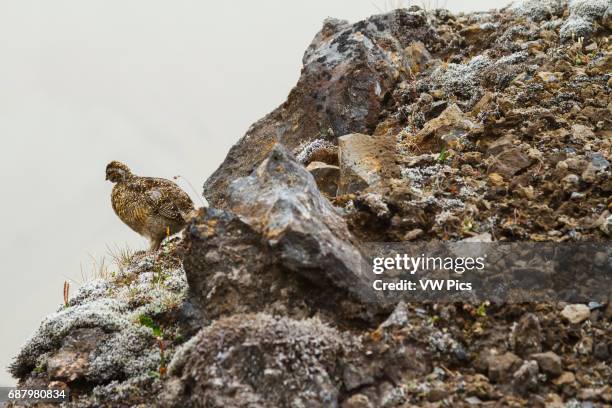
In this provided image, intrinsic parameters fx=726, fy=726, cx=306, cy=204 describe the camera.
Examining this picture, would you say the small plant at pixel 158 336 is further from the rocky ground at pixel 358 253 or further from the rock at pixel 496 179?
the rock at pixel 496 179

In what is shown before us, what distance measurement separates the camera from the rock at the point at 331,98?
12672mm

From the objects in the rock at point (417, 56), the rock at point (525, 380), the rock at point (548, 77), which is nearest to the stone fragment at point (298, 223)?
the rock at point (525, 380)

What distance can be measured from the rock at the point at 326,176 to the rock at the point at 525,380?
16.1ft

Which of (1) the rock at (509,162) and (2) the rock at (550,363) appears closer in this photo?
(2) the rock at (550,363)

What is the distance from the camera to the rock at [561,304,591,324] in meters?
6.84

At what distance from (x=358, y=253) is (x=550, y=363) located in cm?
227

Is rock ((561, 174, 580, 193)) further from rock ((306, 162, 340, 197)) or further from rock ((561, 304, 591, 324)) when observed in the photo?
rock ((306, 162, 340, 197))

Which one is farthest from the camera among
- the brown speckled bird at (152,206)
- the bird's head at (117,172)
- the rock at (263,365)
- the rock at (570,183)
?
the bird's head at (117,172)

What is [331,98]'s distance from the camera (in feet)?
41.8

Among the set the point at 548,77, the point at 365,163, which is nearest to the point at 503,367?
the point at 365,163

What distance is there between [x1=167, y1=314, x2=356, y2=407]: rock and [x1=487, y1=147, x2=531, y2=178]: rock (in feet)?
12.3

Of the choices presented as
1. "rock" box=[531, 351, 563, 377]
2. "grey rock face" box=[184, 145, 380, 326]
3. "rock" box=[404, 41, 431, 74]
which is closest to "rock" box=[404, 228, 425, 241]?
"grey rock face" box=[184, 145, 380, 326]

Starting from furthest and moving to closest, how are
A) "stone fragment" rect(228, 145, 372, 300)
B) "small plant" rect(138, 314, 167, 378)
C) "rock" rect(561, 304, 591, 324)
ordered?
"small plant" rect(138, 314, 167, 378)
"stone fragment" rect(228, 145, 372, 300)
"rock" rect(561, 304, 591, 324)

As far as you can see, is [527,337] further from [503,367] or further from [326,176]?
[326,176]
